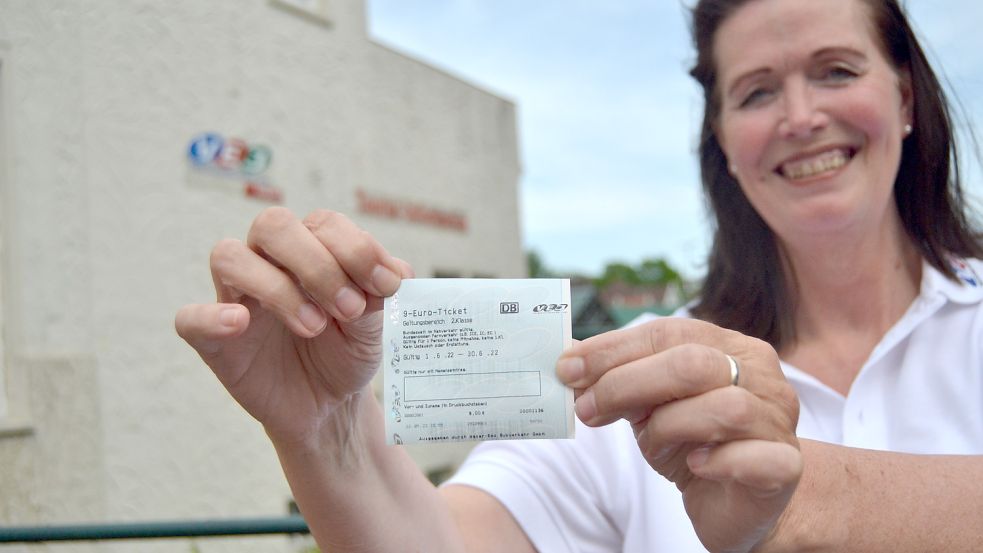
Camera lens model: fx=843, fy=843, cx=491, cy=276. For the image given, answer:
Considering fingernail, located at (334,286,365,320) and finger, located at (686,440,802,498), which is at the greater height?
fingernail, located at (334,286,365,320)

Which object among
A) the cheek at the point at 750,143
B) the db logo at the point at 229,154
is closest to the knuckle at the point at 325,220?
the cheek at the point at 750,143

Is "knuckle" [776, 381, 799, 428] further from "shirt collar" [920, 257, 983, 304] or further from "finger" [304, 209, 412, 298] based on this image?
"shirt collar" [920, 257, 983, 304]

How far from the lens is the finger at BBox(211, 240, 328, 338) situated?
1.25 metres

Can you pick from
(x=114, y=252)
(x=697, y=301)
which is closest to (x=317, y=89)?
(x=114, y=252)

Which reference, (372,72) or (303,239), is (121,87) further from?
(303,239)

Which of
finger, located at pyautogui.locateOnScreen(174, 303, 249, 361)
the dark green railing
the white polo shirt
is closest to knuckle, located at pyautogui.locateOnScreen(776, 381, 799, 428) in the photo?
the white polo shirt

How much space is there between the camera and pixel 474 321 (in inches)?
49.5

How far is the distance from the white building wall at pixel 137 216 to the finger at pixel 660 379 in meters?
5.09

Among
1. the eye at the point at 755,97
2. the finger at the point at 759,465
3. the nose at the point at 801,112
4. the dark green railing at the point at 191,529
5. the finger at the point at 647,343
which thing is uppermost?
the eye at the point at 755,97

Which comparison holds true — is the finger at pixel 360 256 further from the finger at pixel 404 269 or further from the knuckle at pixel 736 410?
the knuckle at pixel 736 410

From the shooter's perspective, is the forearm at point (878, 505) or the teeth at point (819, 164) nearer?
the forearm at point (878, 505)

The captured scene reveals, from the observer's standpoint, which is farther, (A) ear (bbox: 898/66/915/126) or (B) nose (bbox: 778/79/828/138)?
(A) ear (bbox: 898/66/915/126)

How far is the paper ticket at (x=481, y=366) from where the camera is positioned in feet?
4.07

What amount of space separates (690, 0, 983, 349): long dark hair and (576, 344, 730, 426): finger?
0.92 meters
